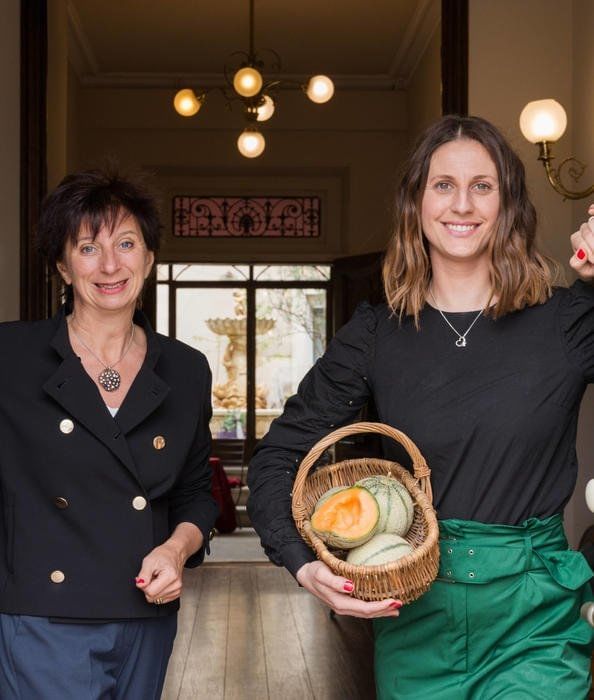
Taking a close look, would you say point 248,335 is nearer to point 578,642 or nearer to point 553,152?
point 553,152

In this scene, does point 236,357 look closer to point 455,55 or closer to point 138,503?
point 455,55

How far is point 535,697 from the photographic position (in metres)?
1.79

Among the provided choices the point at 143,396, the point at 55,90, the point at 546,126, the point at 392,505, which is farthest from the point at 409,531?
the point at 55,90

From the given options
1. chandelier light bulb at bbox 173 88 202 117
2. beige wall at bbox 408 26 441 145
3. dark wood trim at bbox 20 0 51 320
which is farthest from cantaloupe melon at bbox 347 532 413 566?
beige wall at bbox 408 26 441 145

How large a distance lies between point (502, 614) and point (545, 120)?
10.6ft

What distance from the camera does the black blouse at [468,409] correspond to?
190cm

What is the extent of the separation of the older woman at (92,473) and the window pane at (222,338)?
11234 millimetres

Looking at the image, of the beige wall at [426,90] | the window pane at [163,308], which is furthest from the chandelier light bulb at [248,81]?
the window pane at [163,308]

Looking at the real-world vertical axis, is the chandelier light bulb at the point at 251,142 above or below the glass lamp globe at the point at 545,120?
above

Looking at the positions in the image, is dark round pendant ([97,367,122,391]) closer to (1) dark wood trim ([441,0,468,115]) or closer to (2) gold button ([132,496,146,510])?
(2) gold button ([132,496,146,510])

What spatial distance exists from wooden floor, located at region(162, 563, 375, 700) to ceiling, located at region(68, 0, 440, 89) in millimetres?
4565

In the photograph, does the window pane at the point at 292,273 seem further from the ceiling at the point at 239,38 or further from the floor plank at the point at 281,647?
the floor plank at the point at 281,647

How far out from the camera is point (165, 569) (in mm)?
2062

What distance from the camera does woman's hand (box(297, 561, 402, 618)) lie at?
1661mm
